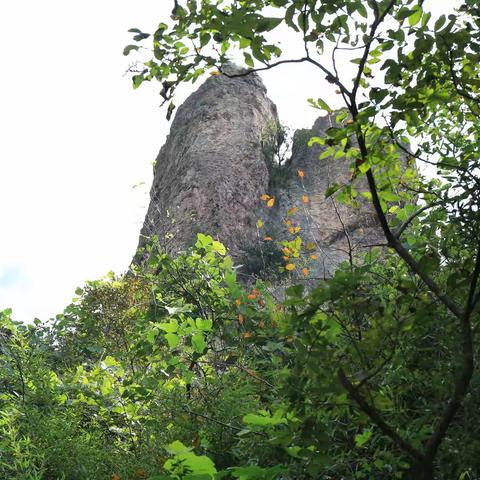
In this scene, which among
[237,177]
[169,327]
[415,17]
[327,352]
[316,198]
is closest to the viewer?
[327,352]

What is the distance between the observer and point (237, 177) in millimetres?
20594

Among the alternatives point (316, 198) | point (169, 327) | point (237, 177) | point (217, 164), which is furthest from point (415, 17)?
point (316, 198)

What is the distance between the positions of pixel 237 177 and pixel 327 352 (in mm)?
19179

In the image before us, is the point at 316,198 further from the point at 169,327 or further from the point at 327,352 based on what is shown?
the point at 327,352

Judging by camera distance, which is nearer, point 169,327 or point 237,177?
point 169,327

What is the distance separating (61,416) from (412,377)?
8.06ft

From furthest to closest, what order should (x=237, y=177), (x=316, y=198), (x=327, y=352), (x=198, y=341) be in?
1. (x=316, y=198)
2. (x=237, y=177)
3. (x=198, y=341)
4. (x=327, y=352)

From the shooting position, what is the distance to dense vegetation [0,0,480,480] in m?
1.62

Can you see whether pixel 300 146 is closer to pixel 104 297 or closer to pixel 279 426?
pixel 104 297

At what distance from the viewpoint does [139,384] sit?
3188 millimetres

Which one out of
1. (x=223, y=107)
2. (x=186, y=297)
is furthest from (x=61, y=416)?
(x=223, y=107)

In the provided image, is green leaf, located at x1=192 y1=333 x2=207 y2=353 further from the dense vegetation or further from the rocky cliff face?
the rocky cliff face

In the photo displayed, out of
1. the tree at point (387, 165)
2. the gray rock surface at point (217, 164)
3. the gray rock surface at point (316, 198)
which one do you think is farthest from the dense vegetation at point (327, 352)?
the gray rock surface at point (316, 198)

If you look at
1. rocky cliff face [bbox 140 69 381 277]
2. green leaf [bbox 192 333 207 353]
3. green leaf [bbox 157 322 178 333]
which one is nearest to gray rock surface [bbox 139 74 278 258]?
rocky cliff face [bbox 140 69 381 277]
